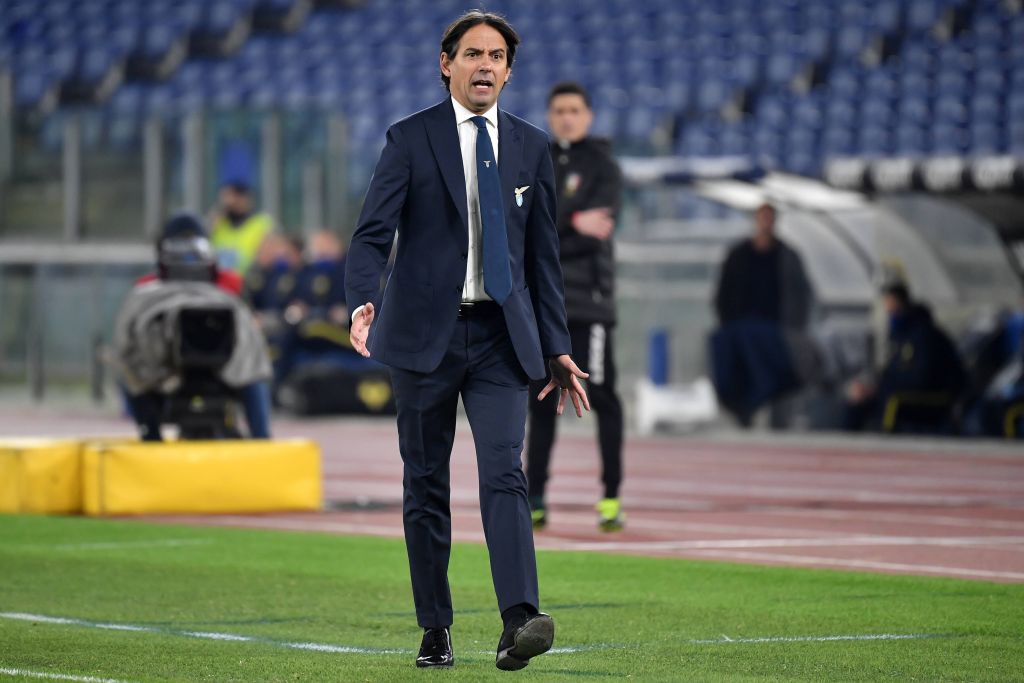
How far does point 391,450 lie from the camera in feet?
56.7

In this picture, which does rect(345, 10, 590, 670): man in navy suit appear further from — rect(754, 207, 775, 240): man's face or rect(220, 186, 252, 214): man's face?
rect(754, 207, 775, 240): man's face

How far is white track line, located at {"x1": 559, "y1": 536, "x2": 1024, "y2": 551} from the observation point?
9742 millimetres

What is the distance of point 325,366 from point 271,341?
3.17 feet

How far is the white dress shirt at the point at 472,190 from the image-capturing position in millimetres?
5781

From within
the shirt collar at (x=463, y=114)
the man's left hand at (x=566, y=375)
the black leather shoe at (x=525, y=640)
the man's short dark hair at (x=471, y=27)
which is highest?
the man's short dark hair at (x=471, y=27)

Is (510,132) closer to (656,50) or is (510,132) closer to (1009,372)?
(1009,372)

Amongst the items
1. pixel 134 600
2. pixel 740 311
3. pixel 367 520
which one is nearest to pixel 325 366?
pixel 740 311

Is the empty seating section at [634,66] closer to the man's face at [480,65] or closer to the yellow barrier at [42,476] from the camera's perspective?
the yellow barrier at [42,476]

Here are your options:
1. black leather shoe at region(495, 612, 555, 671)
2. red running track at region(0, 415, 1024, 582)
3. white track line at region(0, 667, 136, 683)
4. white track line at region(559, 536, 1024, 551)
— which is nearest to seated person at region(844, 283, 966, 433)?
red running track at region(0, 415, 1024, 582)

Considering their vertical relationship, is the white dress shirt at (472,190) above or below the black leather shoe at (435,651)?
above

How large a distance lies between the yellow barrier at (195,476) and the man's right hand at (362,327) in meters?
5.84

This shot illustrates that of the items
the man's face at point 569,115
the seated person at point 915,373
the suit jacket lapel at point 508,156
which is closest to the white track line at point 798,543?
the man's face at point 569,115

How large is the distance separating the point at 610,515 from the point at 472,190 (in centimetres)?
488

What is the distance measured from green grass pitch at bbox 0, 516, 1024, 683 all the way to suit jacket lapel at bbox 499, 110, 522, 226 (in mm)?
1370
